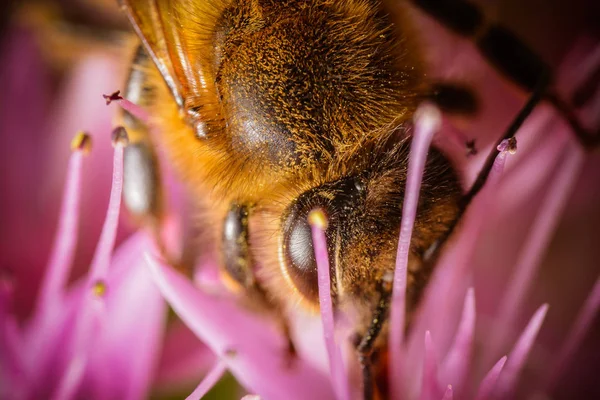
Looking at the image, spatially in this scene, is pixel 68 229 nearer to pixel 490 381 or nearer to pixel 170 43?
pixel 170 43

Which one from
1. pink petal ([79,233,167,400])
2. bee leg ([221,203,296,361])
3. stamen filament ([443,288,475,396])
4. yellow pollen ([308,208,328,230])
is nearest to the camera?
yellow pollen ([308,208,328,230])

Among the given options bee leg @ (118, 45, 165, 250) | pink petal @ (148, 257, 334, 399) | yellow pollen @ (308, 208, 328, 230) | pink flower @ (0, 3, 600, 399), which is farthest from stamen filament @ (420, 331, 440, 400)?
bee leg @ (118, 45, 165, 250)

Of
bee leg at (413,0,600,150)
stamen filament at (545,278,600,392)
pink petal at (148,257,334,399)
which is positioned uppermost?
bee leg at (413,0,600,150)

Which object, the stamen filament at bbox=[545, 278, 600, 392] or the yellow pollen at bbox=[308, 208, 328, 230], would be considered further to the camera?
the stamen filament at bbox=[545, 278, 600, 392]

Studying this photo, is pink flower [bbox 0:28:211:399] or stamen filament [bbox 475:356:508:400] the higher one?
stamen filament [bbox 475:356:508:400]

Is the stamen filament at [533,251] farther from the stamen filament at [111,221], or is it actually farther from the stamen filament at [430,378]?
the stamen filament at [111,221]

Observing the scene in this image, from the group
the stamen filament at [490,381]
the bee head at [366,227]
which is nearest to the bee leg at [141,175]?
the bee head at [366,227]

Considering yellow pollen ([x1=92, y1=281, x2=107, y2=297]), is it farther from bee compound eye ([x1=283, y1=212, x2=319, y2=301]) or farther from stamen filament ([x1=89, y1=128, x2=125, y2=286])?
bee compound eye ([x1=283, y1=212, x2=319, y2=301])
